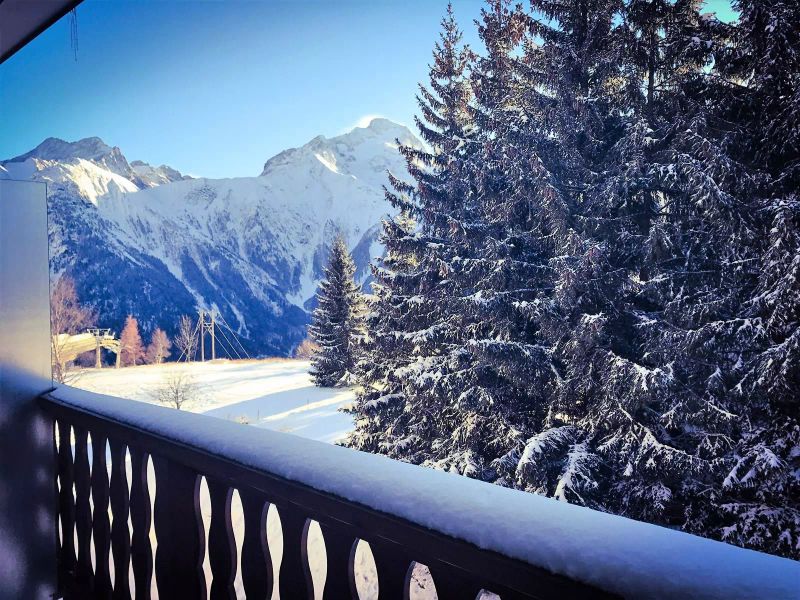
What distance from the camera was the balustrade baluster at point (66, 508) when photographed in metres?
1.55

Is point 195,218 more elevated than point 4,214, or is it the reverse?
point 195,218

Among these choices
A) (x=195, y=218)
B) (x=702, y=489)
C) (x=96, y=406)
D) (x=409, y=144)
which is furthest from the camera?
(x=195, y=218)

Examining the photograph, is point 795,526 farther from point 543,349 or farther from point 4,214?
point 4,214

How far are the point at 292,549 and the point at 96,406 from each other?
871mm

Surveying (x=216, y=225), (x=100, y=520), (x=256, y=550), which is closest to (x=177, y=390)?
(x=216, y=225)

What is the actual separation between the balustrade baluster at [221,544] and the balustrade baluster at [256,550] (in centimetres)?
9

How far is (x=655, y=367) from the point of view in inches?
240

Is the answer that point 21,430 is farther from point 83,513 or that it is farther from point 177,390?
point 177,390

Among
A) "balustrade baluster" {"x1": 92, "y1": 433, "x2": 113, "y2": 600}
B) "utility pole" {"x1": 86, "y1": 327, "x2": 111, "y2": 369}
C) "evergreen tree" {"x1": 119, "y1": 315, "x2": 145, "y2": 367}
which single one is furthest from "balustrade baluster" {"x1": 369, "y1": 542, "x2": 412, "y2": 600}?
"utility pole" {"x1": 86, "y1": 327, "x2": 111, "y2": 369}

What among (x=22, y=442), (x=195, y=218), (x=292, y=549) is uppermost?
(x=195, y=218)

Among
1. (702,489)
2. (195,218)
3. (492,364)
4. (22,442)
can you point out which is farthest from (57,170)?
(702,489)

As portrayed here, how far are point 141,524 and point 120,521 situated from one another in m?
0.15

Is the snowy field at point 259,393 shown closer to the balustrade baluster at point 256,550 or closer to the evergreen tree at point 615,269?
the evergreen tree at point 615,269

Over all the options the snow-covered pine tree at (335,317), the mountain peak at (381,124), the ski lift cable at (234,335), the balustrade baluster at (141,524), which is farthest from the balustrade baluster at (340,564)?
the snow-covered pine tree at (335,317)
